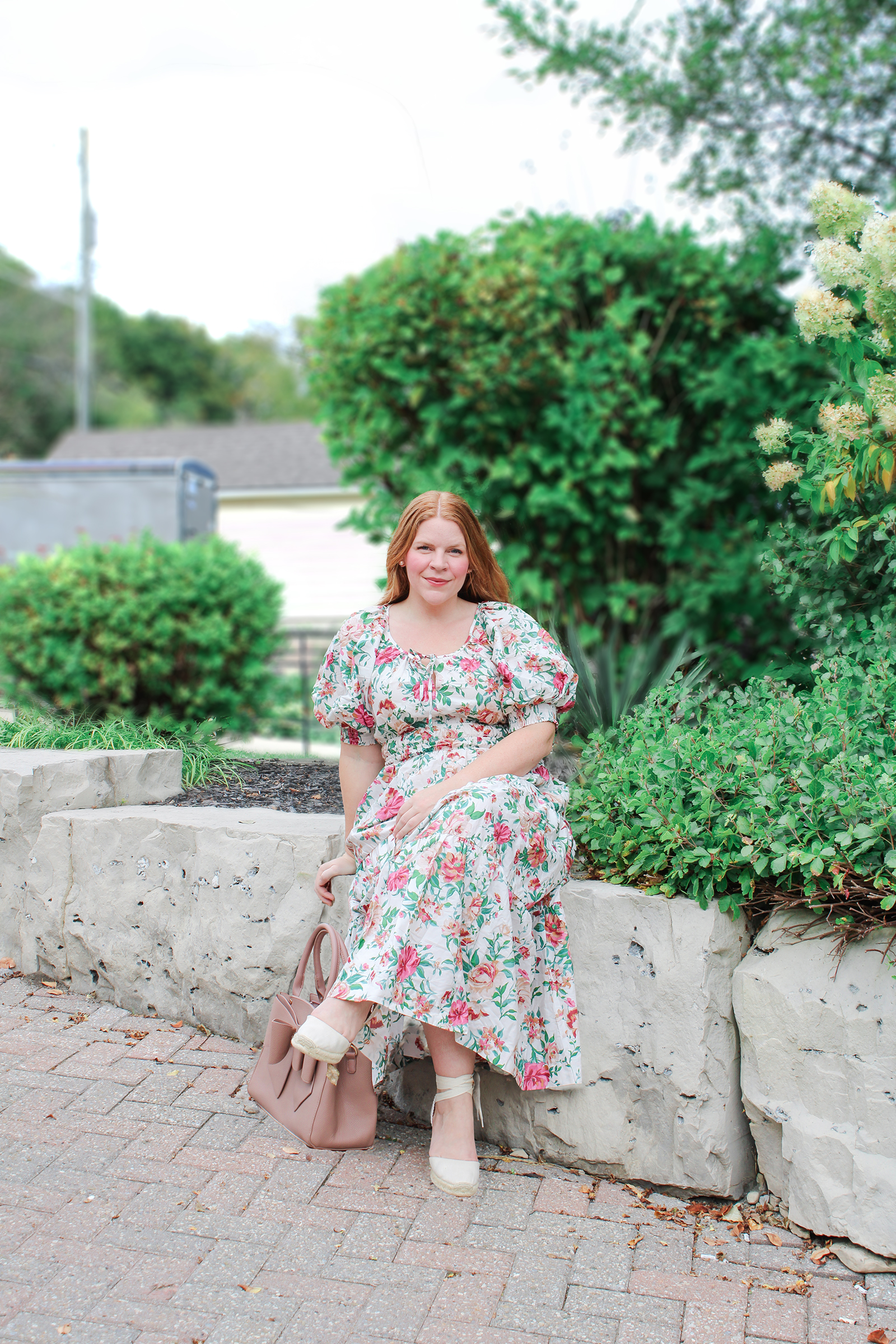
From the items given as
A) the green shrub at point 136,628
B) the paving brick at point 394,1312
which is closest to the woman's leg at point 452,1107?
the paving brick at point 394,1312

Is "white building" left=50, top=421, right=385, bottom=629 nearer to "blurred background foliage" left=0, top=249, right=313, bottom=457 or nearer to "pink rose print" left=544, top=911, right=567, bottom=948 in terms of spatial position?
"pink rose print" left=544, top=911, right=567, bottom=948

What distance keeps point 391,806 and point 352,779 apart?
0.18 metres

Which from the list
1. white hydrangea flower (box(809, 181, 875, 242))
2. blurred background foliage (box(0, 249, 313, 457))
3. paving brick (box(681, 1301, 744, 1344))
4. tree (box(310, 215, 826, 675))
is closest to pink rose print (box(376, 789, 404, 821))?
paving brick (box(681, 1301, 744, 1344))

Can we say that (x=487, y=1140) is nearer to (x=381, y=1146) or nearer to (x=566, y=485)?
(x=381, y=1146)

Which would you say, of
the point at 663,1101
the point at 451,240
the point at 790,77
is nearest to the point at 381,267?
the point at 451,240

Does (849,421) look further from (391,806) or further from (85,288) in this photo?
(85,288)

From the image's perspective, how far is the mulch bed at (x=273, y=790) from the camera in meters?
3.45

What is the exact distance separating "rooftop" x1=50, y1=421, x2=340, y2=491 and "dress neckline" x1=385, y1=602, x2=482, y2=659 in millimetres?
12056

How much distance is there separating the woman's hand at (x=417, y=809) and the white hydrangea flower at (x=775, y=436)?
4.66 ft

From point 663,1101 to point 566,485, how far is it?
3.70 meters

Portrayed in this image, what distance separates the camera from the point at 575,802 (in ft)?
8.84

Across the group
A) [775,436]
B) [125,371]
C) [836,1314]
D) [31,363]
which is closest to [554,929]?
[836,1314]

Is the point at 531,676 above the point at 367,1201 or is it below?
above

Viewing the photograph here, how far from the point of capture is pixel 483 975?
2.22 meters
